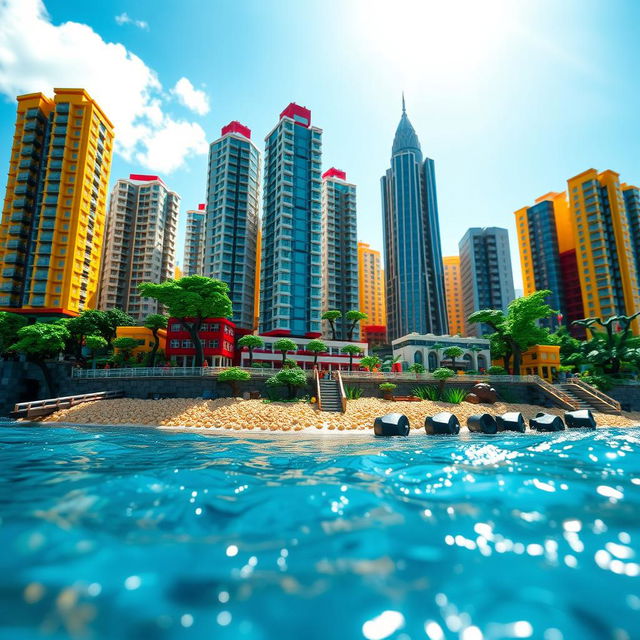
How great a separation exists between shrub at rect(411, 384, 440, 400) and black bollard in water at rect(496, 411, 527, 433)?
12.3 meters

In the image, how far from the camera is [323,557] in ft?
9.32

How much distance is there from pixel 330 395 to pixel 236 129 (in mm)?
71287

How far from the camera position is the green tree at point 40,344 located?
2947cm

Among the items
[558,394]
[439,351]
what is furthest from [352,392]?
[439,351]

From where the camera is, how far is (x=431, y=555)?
9.40ft

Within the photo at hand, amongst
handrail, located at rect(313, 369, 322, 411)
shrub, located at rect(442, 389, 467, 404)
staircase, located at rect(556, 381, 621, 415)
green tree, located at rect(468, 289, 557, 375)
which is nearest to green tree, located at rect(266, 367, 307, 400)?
handrail, located at rect(313, 369, 322, 411)

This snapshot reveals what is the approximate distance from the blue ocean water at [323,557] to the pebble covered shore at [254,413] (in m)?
14.4

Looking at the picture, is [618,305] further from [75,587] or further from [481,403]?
[75,587]

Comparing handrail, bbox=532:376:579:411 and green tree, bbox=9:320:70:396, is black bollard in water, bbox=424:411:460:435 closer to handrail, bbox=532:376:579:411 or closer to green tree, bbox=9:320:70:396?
handrail, bbox=532:376:579:411

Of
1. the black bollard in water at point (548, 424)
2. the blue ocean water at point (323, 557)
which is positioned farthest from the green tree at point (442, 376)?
the blue ocean water at point (323, 557)

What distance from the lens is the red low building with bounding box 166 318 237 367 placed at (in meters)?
40.5

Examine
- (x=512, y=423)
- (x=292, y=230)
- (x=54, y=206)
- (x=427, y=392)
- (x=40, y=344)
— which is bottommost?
(x=512, y=423)

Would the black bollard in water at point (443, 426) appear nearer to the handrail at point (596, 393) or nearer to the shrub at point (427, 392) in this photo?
the shrub at point (427, 392)

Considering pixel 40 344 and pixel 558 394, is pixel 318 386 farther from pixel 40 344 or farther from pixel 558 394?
pixel 40 344
